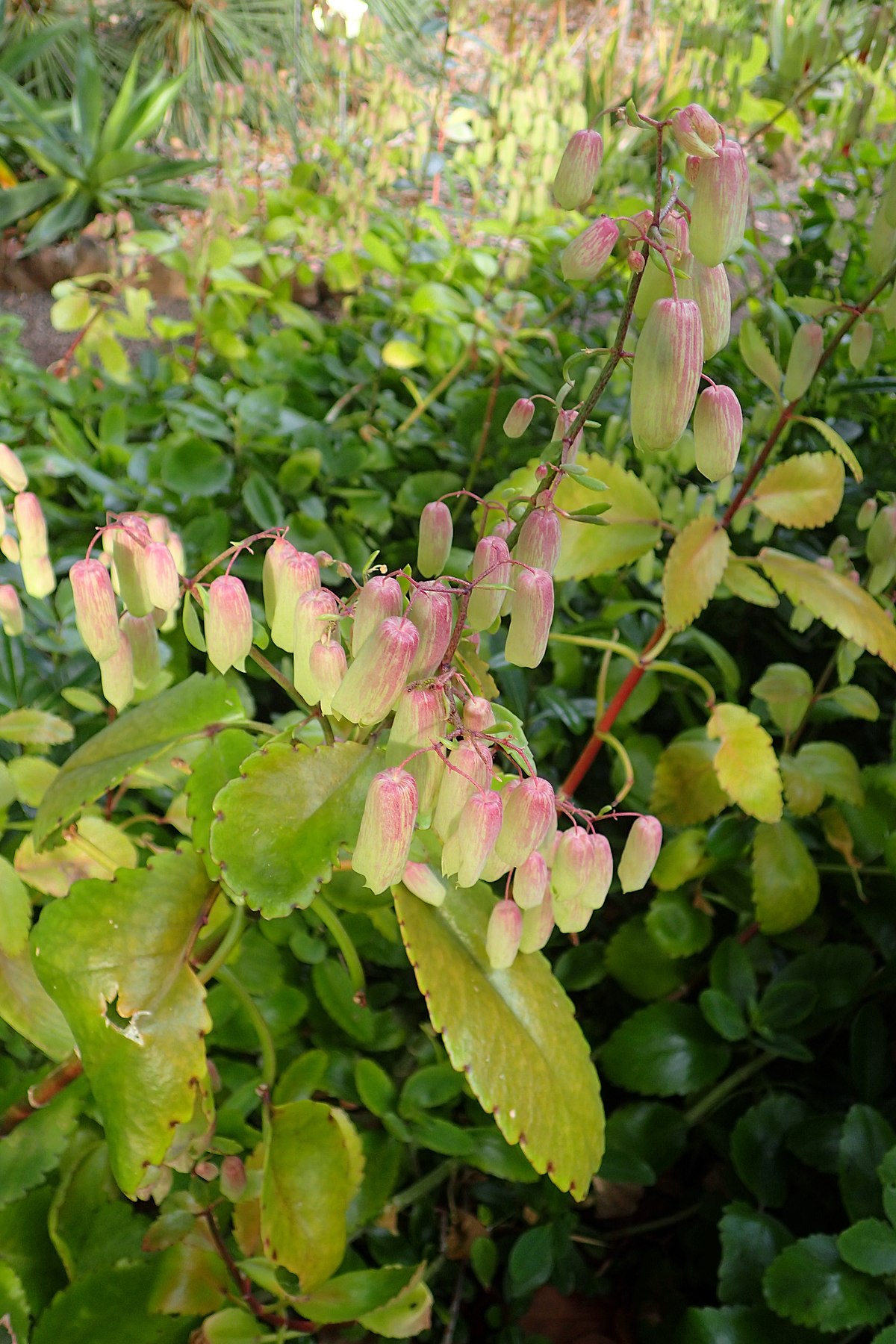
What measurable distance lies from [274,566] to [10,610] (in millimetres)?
218

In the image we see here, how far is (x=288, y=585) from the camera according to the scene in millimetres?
423

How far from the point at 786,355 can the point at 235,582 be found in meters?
0.71

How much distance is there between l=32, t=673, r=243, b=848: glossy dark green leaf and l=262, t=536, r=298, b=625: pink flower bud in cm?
8

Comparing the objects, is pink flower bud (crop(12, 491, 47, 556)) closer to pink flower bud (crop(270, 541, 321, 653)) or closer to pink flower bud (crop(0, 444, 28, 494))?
pink flower bud (crop(0, 444, 28, 494))

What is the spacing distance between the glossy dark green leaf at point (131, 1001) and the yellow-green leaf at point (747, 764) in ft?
1.16

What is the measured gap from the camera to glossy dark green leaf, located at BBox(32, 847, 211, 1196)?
435 millimetres

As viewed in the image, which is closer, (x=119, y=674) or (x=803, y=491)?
(x=119, y=674)

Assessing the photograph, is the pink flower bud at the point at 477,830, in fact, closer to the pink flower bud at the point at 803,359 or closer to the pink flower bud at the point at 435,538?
the pink flower bud at the point at 435,538

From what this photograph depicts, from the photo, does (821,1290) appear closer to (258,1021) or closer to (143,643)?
(258,1021)

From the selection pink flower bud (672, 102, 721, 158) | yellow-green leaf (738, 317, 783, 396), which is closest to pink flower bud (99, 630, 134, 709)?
pink flower bud (672, 102, 721, 158)

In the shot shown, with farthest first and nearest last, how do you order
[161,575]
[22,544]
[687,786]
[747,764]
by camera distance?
[687,786] < [747,764] < [22,544] < [161,575]

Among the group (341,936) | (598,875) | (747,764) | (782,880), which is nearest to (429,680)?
(598,875)

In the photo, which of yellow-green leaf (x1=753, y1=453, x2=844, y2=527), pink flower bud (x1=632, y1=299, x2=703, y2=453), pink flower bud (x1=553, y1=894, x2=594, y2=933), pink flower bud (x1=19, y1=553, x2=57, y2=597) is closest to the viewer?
pink flower bud (x1=632, y1=299, x2=703, y2=453)

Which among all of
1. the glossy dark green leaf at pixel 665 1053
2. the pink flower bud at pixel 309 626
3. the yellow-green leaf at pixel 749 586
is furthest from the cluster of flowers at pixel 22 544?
the glossy dark green leaf at pixel 665 1053
